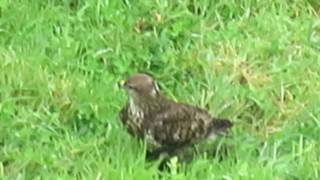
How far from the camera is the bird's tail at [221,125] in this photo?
21.5ft

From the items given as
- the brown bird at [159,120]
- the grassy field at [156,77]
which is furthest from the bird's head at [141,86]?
the grassy field at [156,77]

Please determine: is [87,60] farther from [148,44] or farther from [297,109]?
[297,109]

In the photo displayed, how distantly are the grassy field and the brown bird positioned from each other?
0.28 feet

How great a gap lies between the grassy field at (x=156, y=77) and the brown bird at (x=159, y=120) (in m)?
0.09

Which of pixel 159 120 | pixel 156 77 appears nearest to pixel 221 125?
pixel 159 120

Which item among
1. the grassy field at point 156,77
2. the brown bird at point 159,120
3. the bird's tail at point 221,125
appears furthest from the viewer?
the bird's tail at point 221,125

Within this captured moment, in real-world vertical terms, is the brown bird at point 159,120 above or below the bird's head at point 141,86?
below

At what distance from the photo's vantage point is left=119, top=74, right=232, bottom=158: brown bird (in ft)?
21.1

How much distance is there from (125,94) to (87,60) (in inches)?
15.8

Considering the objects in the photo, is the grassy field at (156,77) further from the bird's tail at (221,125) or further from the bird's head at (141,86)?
the bird's head at (141,86)

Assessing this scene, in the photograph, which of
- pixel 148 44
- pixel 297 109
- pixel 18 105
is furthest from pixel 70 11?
pixel 297 109

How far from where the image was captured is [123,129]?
21.7ft

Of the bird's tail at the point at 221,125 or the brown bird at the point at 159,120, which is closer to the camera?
the brown bird at the point at 159,120

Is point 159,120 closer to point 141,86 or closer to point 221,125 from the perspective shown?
point 141,86
